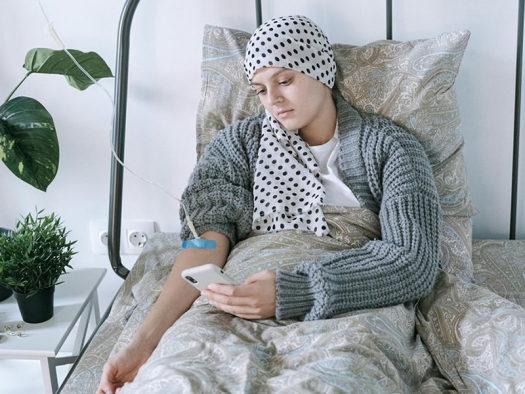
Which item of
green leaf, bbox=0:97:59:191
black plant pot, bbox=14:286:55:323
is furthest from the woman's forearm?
green leaf, bbox=0:97:59:191

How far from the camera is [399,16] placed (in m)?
1.59

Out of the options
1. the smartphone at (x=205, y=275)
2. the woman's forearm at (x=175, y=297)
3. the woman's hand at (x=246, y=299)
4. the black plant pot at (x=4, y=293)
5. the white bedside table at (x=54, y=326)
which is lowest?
the white bedside table at (x=54, y=326)

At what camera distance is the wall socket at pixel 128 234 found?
188 centimetres

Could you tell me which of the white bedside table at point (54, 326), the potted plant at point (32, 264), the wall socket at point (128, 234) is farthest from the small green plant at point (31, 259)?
the wall socket at point (128, 234)

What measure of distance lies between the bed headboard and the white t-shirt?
366mm

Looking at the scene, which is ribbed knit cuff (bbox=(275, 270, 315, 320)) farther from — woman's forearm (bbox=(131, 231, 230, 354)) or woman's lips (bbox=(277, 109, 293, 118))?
woman's lips (bbox=(277, 109, 293, 118))

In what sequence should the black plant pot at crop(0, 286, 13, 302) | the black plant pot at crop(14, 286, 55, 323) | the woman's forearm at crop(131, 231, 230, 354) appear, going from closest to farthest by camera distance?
the woman's forearm at crop(131, 231, 230, 354)
the black plant pot at crop(14, 286, 55, 323)
the black plant pot at crop(0, 286, 13, 302)

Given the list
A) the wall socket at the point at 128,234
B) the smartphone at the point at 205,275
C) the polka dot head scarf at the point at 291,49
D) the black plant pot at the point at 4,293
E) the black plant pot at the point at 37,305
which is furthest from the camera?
the wall socket at the point at 128,234

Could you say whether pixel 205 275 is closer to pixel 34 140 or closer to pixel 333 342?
pixel 333 342

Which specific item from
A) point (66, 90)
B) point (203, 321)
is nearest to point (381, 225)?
point (203, 321)

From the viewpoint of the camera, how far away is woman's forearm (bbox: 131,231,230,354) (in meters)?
1.20

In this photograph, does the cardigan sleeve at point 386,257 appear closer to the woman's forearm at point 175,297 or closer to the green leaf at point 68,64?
the woman's forearm at point 175,297

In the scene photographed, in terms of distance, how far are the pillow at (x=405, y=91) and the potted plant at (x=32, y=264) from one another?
0.48 meters

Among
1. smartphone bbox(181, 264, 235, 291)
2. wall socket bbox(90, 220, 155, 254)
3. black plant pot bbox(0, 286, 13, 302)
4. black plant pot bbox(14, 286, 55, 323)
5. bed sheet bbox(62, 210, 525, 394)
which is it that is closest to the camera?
bed sheet bbox(62, 210, 525, 394)
